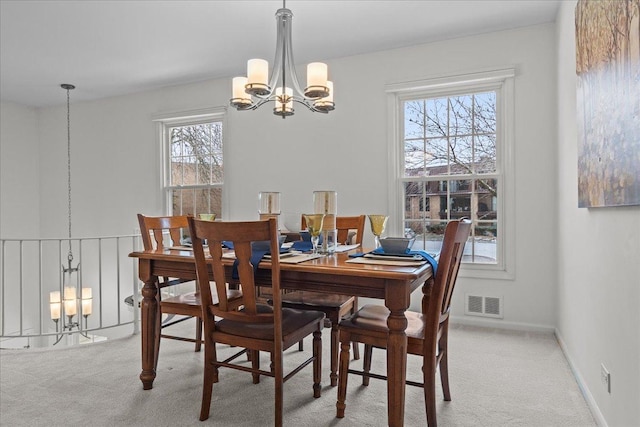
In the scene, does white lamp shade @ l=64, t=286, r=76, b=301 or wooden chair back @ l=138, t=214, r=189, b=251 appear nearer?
wooden chair back @ l=138, t=214, r=189, b=251

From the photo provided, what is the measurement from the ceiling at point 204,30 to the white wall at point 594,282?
0.80m

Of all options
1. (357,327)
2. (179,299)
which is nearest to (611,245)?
(357,327)

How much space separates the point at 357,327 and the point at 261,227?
67cm

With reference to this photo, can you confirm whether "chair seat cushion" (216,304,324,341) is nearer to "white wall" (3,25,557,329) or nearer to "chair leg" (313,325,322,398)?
"chair leg" (313,325,322,398)

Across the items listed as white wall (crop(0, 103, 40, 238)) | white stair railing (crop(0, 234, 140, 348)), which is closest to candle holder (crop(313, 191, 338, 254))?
white stair railing (crop(0, 234, 140, 348))

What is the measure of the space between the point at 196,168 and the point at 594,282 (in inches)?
171

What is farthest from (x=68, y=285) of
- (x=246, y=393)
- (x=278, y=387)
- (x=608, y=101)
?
(x=608, y=101)

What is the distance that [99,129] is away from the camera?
5758 mm

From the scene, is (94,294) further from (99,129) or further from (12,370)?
(12,370)

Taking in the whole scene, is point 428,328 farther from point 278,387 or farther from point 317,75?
point 317,75

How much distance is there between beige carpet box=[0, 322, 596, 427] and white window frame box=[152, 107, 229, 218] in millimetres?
2413

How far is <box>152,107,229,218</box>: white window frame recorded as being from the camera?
4895 mm

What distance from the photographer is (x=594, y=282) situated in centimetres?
214

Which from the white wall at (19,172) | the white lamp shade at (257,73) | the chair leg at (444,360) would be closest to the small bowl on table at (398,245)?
the chair leg at (444,360)
